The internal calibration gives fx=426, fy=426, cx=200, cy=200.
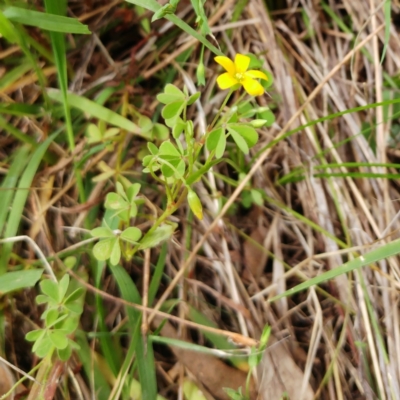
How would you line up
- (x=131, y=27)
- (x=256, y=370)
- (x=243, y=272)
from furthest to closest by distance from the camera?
(x=131, y=27) → (x=243, y=272) → (x=256, y=370)

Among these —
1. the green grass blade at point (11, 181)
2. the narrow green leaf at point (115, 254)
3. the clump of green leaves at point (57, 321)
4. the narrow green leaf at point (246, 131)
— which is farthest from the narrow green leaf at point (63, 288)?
the narrow green leaf at point (246, 131)

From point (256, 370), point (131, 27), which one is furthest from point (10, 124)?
point (256, 370)

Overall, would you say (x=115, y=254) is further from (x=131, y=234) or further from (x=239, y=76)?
(x=239, y=76)

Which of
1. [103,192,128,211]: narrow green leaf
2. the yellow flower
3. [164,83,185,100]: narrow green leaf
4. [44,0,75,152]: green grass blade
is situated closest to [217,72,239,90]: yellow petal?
the yellow flower

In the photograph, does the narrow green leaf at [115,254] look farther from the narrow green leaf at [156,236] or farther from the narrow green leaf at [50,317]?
the narrow green leaf at [50,317]

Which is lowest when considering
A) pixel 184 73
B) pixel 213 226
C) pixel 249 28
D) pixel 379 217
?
pixel 213 226

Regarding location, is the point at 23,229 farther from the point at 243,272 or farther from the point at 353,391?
the point at 353,391

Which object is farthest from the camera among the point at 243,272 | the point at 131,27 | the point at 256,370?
the point at 131,27
